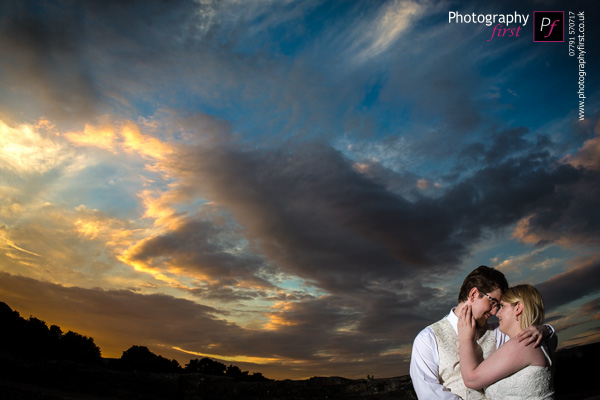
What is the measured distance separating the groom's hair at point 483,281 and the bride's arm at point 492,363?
483mm

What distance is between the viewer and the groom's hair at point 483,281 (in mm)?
3410

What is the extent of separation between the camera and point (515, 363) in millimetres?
2982

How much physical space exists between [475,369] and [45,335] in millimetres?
17815

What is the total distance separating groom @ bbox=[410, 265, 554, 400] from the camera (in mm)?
3375

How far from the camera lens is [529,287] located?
3.19 metres

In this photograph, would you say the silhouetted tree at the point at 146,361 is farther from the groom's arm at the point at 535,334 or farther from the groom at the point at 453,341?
the groom's arm at the point at 535,334

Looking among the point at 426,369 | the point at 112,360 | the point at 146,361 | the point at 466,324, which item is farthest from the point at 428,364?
the point at 146,361

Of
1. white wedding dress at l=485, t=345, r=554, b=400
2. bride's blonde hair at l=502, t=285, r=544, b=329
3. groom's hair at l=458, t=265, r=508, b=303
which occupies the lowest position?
white wedding dress at l=485, t=345, r=554, b=400

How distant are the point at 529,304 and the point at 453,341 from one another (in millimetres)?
824

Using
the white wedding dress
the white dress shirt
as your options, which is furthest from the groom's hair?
the white wedding dress

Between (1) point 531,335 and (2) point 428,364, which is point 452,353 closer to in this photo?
(2) point 428,364

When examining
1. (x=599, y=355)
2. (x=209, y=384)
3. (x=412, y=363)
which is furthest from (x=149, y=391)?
(x=599, y=355)

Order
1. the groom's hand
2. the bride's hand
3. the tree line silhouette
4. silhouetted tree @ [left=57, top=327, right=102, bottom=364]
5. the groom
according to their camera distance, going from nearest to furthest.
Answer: the groom's hand → the bride's hand → the groom → the tree line silhouette → silhouetted tree @ [left=57, top=327, right=102, bottom=364]

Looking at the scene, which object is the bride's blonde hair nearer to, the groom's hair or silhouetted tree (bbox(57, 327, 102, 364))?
the groom's hair
